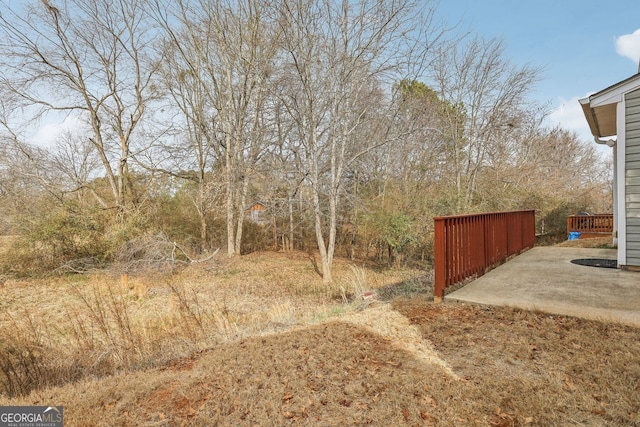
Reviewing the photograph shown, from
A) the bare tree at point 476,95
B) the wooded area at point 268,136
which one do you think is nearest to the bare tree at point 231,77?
the wooded area at point 268,136

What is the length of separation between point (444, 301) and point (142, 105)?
12.7 m

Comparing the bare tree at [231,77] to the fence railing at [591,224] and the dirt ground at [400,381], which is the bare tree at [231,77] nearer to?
the dirt ground at [400,381]

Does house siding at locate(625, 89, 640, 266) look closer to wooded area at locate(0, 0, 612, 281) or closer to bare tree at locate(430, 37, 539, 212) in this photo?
wooded area at locate(0, 0, 612, 281)

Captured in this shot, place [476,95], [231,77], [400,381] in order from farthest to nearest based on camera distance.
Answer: [476,95], [231,77], [400,381]

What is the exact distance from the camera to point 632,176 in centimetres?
470

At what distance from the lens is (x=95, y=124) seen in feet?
36.8

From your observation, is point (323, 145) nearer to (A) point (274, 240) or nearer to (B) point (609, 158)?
(A) point (274, 240)

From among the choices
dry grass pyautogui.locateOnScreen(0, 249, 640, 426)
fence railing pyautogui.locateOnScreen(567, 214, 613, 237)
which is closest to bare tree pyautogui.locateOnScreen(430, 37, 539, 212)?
fence railing pyautogui.locateOnScreen(567, 214, 613, 237)

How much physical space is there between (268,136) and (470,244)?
9.27m

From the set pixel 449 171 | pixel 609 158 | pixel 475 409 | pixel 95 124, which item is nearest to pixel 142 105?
pixel 95 124

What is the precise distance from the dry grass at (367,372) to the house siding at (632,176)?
266 centimetres

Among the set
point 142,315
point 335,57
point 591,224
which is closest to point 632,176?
point 335,57

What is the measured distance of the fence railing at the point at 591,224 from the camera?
37.8ft

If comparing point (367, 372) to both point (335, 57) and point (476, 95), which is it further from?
point (476, 95)
